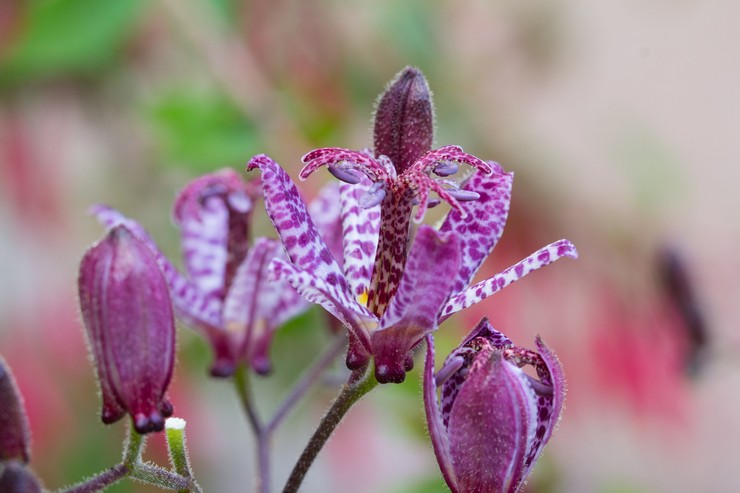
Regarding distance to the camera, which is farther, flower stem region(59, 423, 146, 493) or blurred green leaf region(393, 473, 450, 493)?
blurred green leaf region(393, 473, 450, 493)

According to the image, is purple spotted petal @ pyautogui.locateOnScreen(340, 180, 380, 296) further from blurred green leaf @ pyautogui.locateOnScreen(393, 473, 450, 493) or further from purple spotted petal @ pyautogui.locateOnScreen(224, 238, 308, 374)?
blurred green leaf @ pyautogui.locateOnScreen(393, 473, 450, 493)

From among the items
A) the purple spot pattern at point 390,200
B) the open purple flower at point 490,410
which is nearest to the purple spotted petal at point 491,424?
the open purple flower at point 490,410

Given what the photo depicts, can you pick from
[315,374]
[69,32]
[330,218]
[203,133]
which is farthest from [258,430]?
[69,32]

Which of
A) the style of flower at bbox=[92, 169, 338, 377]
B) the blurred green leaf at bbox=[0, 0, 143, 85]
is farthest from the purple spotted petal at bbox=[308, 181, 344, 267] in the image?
the blurred green leaf at bbox=[0, 0, 143, 85]

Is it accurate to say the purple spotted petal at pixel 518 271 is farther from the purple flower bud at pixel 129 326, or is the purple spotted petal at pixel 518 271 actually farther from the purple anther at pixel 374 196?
the purple flower bud at pixel 129 326

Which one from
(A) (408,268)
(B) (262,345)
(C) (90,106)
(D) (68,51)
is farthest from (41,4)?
(A) (408,268)

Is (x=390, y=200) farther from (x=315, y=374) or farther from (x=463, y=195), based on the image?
(x=315, y=374)
